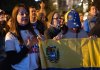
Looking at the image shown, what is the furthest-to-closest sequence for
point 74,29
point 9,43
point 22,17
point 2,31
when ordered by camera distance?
point 2,31, point 74,29, point 22,17, point 9,43

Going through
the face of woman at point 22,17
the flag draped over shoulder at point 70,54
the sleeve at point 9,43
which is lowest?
the flag draped over shoulder at point 70,54

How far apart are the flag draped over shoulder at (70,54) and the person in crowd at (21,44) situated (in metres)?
0.28

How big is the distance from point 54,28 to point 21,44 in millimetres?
1657

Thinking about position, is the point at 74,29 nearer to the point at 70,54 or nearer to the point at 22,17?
the point at 70,54

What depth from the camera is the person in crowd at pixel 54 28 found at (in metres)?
8.01

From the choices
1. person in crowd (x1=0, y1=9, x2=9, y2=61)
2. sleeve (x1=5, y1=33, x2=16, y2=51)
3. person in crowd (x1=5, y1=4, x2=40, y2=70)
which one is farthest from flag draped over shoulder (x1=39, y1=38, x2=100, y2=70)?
person in crowd (x1=0, y1=9, x2=9, y2=61)

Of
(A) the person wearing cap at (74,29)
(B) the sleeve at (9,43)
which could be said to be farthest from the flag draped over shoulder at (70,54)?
(B) the sleeve at (9,43)

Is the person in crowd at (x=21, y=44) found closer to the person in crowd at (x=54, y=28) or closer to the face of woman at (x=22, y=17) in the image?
the face of woman at (x=22, y=17)

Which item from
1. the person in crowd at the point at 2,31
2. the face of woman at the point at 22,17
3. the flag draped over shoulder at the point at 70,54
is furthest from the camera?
the person in crowd at the point at 2,31

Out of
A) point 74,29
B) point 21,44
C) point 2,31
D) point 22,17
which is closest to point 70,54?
point 74,29

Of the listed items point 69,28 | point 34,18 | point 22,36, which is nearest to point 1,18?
point 34,18

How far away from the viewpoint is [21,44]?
677 centimetres

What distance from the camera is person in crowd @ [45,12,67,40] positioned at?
8.01m

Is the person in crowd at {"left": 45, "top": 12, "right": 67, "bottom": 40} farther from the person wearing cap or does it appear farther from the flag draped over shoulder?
the flag draped over shoulder
